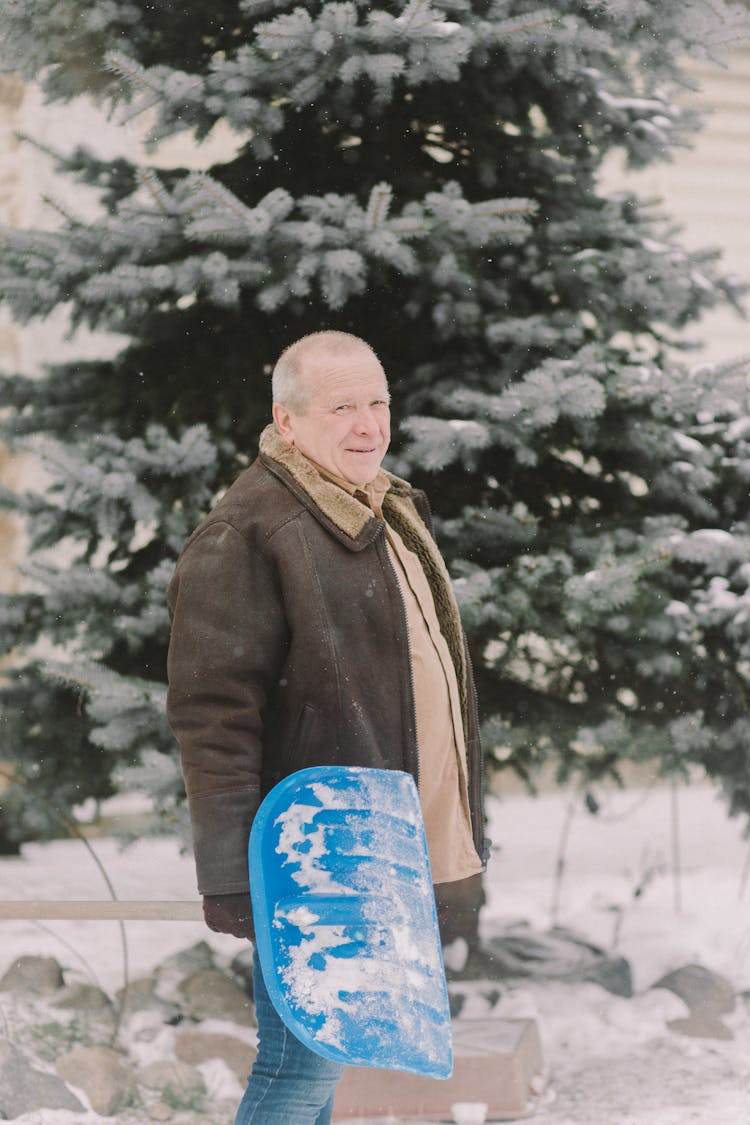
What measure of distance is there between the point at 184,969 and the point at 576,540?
1888 mm

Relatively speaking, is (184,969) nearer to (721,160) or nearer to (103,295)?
(103,295)

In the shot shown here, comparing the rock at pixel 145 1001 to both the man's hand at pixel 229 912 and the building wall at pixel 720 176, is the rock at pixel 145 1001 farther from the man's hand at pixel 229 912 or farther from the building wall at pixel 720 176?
the building wall at pixel 720 176

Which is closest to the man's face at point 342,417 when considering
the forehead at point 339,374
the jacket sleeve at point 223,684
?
the forehead at point 339,374

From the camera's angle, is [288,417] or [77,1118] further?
[77,1118]

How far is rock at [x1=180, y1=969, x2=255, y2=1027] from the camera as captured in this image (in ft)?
12.5

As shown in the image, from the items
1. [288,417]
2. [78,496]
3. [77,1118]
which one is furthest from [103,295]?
[77,1118]

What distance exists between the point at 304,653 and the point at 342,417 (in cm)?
47

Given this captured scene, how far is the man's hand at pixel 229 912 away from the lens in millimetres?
2096

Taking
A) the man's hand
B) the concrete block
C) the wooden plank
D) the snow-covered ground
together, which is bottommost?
the snow-covered ground

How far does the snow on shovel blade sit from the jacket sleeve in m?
0.06

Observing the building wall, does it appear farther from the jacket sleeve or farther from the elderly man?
the jacket sleeve

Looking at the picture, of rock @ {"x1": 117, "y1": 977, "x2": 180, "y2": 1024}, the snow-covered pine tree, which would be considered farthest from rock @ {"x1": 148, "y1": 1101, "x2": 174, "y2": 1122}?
the snow-covered pine tree

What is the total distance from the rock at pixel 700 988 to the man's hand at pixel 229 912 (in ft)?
7.88

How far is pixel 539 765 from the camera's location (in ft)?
12.9
